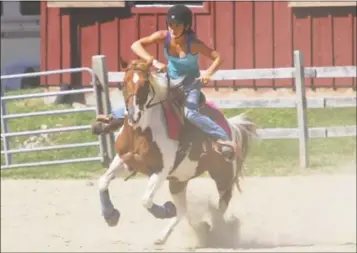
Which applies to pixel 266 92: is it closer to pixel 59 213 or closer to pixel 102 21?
pixel 102 21

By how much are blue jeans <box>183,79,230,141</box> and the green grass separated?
4.01 metres

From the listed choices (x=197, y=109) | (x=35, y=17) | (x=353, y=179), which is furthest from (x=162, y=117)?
(x=35, y=17)

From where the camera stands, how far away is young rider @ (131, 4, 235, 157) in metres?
5.08

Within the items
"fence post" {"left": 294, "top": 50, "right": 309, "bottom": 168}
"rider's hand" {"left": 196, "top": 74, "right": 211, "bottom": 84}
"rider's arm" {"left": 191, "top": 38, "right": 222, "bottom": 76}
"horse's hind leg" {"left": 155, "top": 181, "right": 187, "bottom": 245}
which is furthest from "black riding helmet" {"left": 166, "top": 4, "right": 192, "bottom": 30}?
"fence post" {"left": 294, "top": 50, "right": 309, "bottom": 168}

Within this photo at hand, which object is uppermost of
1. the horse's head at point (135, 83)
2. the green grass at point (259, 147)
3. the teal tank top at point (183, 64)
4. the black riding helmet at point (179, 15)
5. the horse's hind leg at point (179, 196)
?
the black riding helmet at point (179, 15)

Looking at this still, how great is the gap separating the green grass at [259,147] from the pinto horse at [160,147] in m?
3.62

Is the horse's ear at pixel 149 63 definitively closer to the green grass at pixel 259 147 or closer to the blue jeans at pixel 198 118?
the blue jeans at pixel 198 118

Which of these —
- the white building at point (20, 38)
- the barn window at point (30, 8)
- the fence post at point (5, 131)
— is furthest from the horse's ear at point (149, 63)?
the barn window at point (30, 8)

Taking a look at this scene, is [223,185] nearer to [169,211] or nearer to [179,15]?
[169,211]

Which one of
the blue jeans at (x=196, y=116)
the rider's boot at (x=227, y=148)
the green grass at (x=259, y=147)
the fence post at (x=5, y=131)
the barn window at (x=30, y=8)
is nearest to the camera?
the blue jeans at (x=196, y=116)

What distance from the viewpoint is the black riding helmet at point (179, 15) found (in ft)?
16.4

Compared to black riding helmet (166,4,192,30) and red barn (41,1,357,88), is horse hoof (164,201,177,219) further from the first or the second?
red barn (41,1,357,88)

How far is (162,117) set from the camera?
684 centimetres

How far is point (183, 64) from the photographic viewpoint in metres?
5.82
